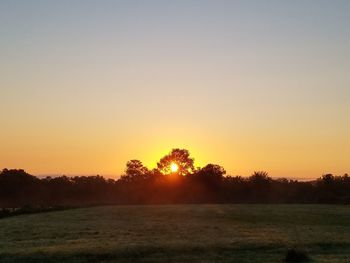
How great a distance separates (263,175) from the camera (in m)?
147

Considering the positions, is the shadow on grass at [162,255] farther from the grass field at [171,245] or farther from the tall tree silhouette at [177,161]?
the tall tree silhouette at [177,161]

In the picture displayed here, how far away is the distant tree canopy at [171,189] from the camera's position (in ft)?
441

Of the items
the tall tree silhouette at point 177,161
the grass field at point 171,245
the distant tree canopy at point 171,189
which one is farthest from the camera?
the tall tree silhouette at point 177,161

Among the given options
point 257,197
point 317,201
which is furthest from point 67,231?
point 257,197

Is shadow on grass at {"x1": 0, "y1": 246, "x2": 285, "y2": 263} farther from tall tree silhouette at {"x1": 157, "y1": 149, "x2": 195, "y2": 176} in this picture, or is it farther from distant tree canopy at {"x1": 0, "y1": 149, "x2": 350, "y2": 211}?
tall tree silhouette at {"x1": 157, "y1": 149, "x2": 195, "y2": 176}

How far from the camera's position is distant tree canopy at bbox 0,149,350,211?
441 ft

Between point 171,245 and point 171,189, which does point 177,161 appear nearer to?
point 171,189

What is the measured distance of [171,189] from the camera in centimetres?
14600

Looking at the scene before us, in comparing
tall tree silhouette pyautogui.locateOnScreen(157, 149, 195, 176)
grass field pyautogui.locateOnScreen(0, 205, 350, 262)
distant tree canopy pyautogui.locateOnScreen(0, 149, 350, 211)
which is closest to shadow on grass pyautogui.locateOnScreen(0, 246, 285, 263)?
grass field pyautogui.locateOnScreen(0, 205, 350, 262)

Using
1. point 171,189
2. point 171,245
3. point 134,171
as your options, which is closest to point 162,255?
point 171,245

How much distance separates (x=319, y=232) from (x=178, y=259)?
21104mm

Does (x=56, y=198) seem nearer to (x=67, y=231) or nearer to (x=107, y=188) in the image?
(x=107, y=188)

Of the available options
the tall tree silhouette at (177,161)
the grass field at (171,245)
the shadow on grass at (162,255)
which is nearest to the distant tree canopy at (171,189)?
the tall tree silhouette at (177,161)

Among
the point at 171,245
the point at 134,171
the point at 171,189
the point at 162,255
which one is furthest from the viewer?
the point at 134,171
